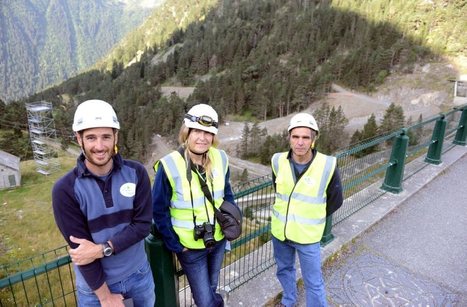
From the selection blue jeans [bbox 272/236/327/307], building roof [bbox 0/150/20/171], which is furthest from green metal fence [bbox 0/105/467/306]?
building roof [bbox 0/150/20/171]

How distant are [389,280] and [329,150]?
36.7 m

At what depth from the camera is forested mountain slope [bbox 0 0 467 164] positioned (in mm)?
55500

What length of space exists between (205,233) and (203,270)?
1.31 ft

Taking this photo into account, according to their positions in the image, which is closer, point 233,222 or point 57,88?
point 233,222

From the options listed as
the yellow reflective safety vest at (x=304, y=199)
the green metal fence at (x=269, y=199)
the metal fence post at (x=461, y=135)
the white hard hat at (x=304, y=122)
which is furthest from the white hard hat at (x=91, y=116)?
the metal fence post at (x=461, y=135)

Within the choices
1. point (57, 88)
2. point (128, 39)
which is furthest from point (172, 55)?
point (128, 39)

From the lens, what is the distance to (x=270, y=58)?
8106 centimetres

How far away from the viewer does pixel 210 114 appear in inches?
98.9

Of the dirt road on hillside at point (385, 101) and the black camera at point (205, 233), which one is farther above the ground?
the black camera at point (205, 233)

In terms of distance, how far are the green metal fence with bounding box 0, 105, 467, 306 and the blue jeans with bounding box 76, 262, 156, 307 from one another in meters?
0.19

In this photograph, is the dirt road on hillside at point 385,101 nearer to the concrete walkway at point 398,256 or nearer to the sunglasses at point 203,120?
the concrete walkway at point 398,256

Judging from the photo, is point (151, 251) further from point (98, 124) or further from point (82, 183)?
point (98, 124)

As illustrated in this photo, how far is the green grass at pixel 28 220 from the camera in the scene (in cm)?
1755

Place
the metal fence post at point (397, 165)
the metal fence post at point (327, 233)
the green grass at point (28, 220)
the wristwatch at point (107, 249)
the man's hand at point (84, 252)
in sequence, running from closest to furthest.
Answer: the man's hand at point (84, 252) < the wristwatch at point (107, 249) < the metal fence post at point (327, 233) < the metal fence post at point (397, 165) < the green grass at point (28, 220)
